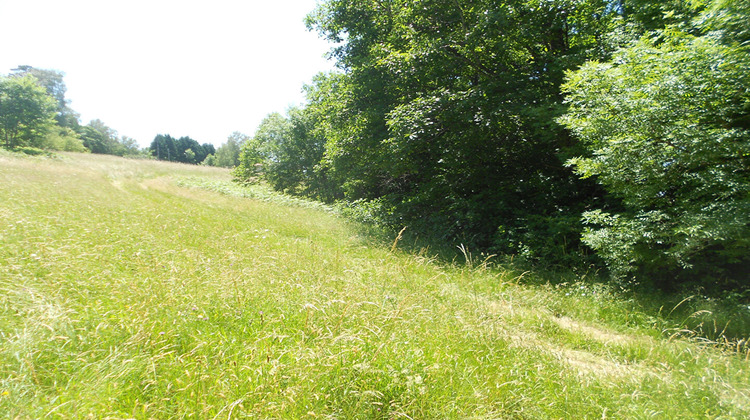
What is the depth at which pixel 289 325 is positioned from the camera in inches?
118

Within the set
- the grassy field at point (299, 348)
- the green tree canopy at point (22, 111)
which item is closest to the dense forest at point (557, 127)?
the grassy field at point (299, 348)

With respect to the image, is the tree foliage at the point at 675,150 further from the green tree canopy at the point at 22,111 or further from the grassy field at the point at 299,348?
the green tree canopy at the point at 22,111

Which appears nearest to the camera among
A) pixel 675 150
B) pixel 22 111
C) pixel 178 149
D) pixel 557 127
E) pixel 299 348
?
pixel 299 348

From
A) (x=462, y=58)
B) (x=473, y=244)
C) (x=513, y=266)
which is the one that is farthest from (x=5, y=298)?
(x=462, y=58)

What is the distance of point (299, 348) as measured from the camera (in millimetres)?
2488

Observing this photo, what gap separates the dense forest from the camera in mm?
4570

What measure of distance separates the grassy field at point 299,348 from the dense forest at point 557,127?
1.42 meters

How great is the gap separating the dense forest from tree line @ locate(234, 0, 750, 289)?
0.03 m

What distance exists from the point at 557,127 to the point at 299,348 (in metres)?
6.97

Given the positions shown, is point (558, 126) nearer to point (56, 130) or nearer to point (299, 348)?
point (299, 348)

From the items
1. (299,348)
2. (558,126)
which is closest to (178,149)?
(558,126)

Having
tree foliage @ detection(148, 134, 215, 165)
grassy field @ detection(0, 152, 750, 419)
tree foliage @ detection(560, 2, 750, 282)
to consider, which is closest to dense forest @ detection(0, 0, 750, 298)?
tree foliage @ detection(560, 2, 750, 282)

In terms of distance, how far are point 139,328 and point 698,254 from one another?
270 inches

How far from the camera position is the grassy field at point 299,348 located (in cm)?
202
